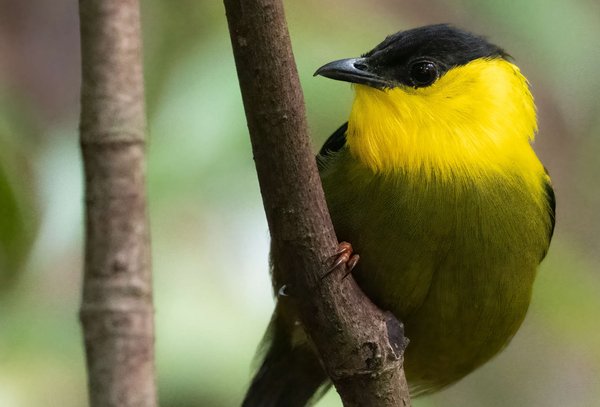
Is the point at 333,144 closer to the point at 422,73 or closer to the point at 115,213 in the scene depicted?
the point at 422,73

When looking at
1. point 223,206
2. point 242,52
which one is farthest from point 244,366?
point 242,52

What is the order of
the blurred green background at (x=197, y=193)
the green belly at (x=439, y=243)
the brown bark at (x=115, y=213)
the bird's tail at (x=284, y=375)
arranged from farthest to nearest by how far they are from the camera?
the bird's tail at (x=284, y=375) → the green belly at (x=439, y=243) → the blurred green background at (x=197, y=193) → the brown bark at (x=115, y=213)

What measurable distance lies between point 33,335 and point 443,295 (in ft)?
3.45

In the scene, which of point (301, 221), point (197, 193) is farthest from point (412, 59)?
point (301, 221)

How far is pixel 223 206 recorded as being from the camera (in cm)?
257

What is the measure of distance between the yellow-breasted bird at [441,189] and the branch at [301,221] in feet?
1.32

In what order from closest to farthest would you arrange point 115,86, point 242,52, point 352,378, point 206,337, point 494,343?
point 115,86 < point 242,52 < point 352,378 < point 206,337 < point 494,343

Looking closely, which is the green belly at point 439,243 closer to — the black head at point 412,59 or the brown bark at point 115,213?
the black head at point 412,59

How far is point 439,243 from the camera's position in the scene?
2.48 metres

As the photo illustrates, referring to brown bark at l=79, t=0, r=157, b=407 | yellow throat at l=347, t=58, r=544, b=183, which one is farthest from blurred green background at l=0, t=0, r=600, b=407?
brown bark at l=79, t=0, r=157, b=407

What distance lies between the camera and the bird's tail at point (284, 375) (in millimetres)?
3119

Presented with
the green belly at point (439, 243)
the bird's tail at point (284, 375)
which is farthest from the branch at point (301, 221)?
the bird's tail at point (284, 375)

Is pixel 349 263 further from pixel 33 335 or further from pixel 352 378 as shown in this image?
pixel 33 335

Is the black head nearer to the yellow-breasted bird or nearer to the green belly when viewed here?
the yellow-breasted bird
